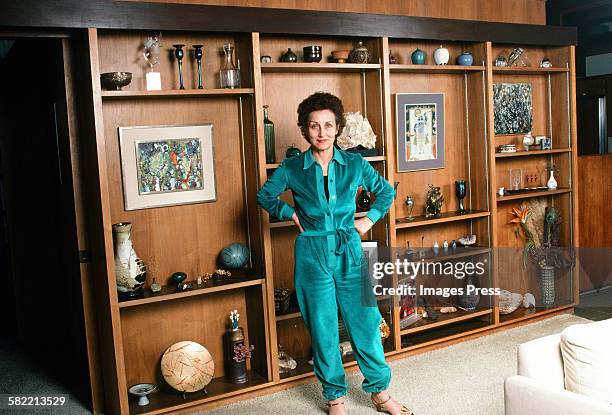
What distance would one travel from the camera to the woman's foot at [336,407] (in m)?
3.88

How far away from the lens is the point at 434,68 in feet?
16.5

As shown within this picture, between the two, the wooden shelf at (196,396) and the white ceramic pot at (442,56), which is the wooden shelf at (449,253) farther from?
the wooden shelf at (196,396)

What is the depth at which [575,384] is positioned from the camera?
Answer: 8.41ft

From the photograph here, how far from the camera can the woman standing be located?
387 centimetres

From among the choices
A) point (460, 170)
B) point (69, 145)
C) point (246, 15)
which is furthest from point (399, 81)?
point (69, 145)

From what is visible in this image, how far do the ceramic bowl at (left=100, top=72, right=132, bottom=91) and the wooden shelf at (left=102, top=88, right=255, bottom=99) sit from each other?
0.06m

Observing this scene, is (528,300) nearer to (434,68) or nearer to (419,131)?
(419,131)

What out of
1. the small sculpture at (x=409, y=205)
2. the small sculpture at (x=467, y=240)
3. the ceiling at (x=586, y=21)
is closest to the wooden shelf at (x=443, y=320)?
the small sculpture at (x=467, y=240)

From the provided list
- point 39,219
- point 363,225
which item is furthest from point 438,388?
point 39,219

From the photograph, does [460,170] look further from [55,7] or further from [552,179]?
[55,7]

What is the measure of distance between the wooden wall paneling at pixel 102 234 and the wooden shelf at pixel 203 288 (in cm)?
15

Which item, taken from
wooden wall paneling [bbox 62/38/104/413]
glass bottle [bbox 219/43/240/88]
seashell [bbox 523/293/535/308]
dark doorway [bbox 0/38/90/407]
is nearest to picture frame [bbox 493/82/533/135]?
seashell [bbox 523/293/535/308]

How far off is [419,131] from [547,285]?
178 cm

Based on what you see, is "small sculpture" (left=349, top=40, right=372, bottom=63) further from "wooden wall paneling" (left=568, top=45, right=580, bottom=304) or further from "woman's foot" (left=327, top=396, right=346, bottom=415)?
"woman's foot" (left=327, top=396, right=346, bottom=415)
